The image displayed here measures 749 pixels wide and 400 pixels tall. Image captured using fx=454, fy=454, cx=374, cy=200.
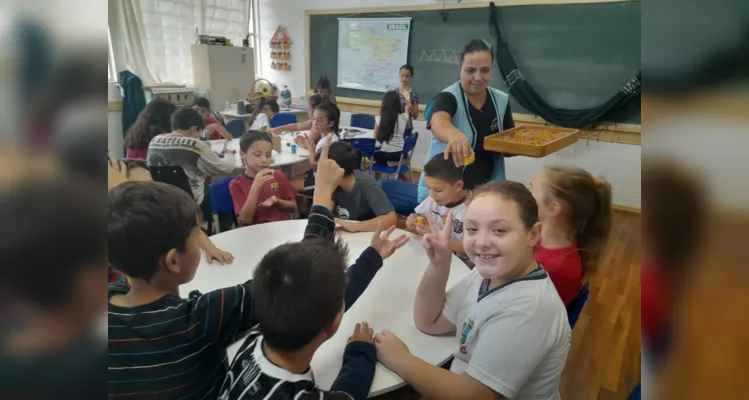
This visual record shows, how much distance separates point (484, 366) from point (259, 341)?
476 millimetres

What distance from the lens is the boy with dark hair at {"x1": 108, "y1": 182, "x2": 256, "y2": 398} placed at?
0.81m

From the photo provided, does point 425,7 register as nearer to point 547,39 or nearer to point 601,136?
point 547,39

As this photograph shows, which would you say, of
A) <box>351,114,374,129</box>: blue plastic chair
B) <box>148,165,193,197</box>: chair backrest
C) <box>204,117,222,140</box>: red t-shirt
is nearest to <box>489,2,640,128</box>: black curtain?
<box>351,114,374,129</box>: blue plastic chair

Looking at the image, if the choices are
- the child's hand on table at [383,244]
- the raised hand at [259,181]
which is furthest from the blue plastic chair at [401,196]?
the child's hand on table at [383,244]

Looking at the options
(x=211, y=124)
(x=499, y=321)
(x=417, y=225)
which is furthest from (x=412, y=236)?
(x=211, y=124)

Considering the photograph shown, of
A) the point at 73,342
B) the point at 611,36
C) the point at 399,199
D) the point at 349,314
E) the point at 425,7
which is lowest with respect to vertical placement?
the point at 349,314

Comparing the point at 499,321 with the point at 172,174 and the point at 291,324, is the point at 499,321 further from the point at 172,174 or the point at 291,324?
the point at 172,174

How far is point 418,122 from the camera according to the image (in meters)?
5.46

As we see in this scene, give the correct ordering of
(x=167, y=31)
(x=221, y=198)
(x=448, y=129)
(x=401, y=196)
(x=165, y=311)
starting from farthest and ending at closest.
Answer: (x=167, y=31) → (x=401, y=196) → (x=221, y=198) → (x=448, y=129) → (x=165, y=311)

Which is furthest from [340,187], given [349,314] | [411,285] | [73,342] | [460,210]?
[73,342]

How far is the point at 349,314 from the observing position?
52.6 inches

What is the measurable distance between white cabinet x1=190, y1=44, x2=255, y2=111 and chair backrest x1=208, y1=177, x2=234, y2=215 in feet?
12.0

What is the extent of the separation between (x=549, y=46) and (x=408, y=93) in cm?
144

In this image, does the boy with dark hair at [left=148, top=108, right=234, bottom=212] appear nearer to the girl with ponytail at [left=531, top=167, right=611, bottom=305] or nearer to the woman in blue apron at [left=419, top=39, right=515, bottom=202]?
the woman in blue apron at [left=419, top=39, right=515, bottom=202]
